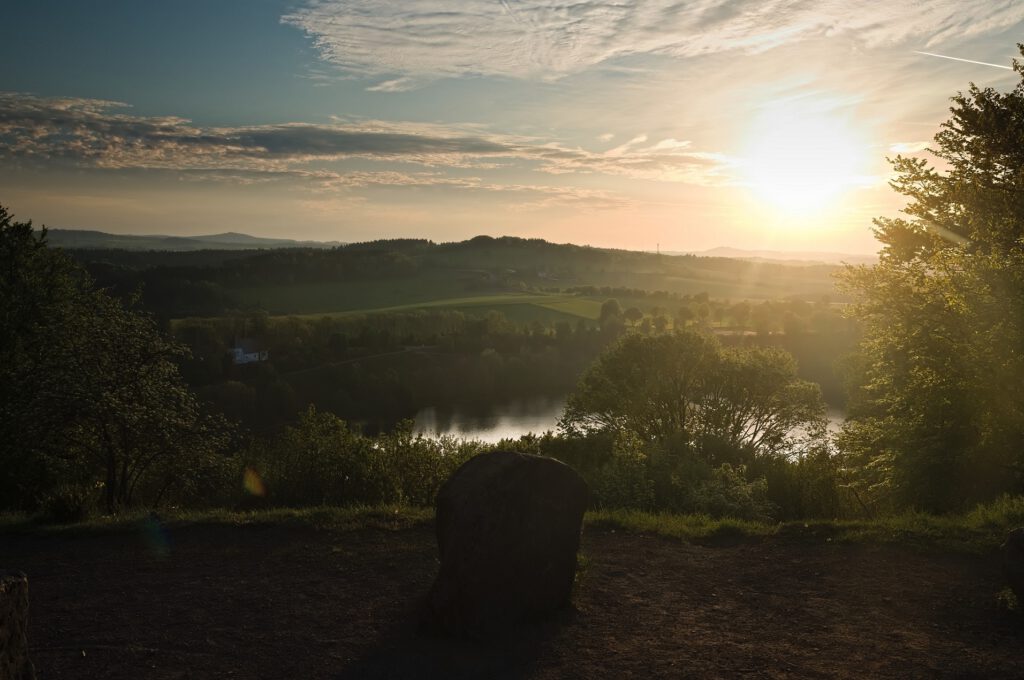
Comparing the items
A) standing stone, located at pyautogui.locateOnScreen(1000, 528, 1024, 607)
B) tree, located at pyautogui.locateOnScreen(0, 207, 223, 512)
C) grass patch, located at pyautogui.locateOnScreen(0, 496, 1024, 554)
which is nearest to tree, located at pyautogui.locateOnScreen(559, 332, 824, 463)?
tree, located at pyautogui.locateOnScreen(0, 207, 223, 512)

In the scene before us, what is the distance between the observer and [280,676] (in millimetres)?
7730

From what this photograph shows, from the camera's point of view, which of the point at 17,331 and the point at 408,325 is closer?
the point at 17,331

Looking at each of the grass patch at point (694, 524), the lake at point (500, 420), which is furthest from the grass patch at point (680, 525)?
the lake at point (500, 420)

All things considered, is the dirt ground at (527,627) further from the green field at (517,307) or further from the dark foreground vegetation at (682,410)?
the green field at (517,307)

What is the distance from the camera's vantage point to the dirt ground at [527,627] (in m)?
7.89

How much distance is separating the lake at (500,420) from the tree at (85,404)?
133 ft

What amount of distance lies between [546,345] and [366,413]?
30932mm

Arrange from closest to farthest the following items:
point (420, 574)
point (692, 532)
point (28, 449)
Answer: point (420, 574) → point (692, 532) → point (28, 449)

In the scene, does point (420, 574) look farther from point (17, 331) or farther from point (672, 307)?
point (672, 307)

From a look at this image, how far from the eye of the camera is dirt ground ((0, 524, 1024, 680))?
25.9 feet

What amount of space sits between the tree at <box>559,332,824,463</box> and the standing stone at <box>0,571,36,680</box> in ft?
93.3

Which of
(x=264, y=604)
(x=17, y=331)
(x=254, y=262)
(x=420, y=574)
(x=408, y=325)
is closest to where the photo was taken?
(x=264, y=604)

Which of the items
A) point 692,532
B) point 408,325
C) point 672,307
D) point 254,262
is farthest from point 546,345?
point 692,532

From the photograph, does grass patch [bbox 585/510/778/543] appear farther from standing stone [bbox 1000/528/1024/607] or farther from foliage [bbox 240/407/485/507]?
foliage [bbox 240/407/485/507]
